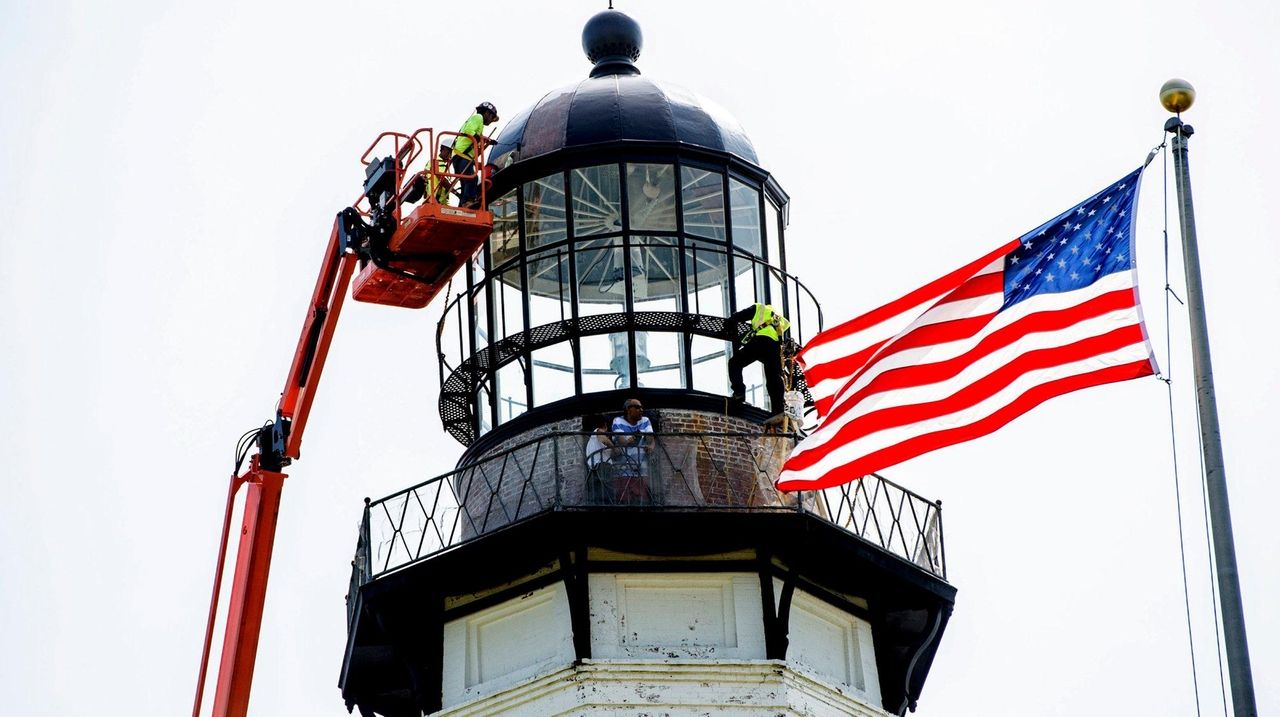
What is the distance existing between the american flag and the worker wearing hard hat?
6.35 meters

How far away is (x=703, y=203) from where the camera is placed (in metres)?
35.7

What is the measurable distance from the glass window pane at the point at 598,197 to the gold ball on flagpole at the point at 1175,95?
10.9 m

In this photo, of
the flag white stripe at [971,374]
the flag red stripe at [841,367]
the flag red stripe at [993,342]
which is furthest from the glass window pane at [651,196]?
the flag red stripe at [993,342]

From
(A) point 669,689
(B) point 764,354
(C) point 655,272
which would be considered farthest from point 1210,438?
(C) point 655,272

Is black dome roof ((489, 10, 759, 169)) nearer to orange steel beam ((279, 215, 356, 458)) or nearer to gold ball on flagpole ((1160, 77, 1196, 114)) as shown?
orange steel beam ((279, 215, 356, 458))

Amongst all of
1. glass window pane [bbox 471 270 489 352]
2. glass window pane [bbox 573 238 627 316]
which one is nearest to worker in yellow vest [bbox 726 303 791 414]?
glass window pane [bbox 573 238 627 316]

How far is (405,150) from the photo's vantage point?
36.6m

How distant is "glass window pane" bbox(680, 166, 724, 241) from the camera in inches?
1396

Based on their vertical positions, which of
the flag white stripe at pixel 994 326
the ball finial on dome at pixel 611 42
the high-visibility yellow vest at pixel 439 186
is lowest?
the flag white stripe at pixel 994 326

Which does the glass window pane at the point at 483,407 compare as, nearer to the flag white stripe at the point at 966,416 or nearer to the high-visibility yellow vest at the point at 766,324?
the high-visibility yellow vest at the point at 766,324

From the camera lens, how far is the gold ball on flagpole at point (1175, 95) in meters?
25.5

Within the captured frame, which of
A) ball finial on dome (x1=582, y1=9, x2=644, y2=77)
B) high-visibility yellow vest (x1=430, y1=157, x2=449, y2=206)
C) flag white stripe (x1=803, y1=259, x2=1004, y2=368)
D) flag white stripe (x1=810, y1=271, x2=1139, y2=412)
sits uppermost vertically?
ball finial on dome (x1=582, y1=9, x2=644, y2=77)

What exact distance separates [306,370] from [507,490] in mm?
5437

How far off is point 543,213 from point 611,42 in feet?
9.90
